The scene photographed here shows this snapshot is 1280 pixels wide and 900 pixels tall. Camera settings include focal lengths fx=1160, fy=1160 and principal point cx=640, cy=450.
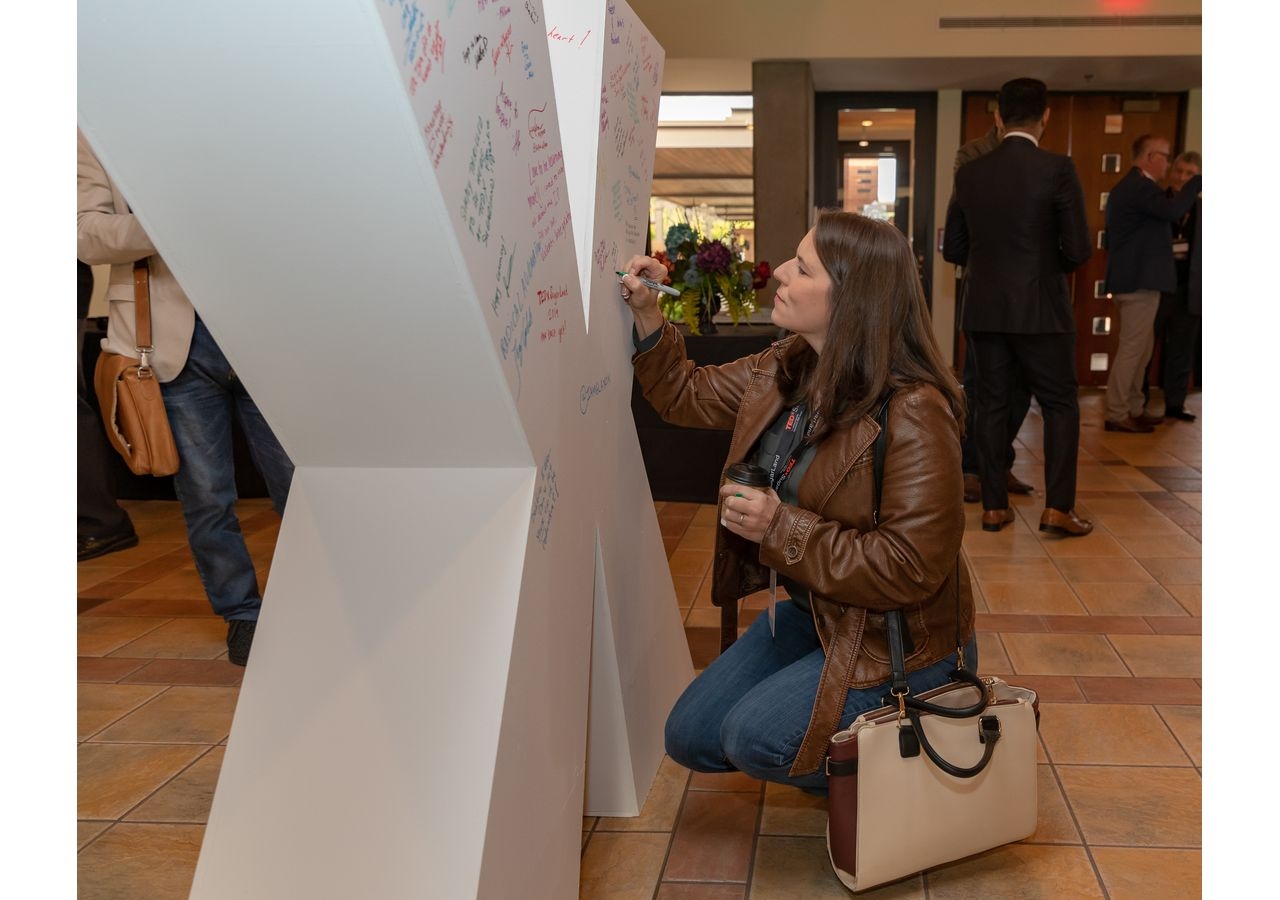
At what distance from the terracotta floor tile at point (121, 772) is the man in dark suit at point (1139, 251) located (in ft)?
19.0

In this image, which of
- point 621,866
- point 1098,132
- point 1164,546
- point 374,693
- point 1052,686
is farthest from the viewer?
point 1098,132

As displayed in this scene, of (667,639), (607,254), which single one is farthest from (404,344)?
(667,639)

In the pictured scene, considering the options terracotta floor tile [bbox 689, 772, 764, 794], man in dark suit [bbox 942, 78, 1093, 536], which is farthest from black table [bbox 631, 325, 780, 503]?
terracotta floor tile [bbox 689, 772, 764, 794]

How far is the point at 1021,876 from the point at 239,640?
6.93ft

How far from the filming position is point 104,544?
4535 mm

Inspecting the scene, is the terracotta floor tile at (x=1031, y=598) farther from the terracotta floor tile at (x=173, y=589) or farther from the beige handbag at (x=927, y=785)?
the terracotta floor tile at (x=173, y=589)

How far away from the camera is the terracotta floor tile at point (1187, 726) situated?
255 centimetres

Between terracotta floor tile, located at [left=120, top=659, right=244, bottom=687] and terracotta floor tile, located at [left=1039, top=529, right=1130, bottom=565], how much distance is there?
2.80 meters

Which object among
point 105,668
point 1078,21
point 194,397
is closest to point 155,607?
point 105,668

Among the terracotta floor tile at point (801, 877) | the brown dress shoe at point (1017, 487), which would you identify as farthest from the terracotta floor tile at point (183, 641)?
the brown dress shoe at point (1017, 487)

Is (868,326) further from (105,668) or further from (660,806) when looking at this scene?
(105,668)

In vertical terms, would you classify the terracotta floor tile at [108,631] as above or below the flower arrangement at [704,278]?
below
